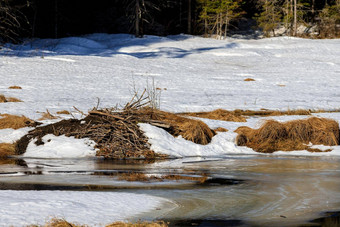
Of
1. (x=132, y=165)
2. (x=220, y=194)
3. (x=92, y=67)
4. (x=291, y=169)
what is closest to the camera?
(x=220, y=194)

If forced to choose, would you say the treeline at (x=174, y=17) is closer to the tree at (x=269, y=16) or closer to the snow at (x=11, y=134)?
the tree at (x=269, y=16)

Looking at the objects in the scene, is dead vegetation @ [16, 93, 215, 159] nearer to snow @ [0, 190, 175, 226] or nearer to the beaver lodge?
the beaver lodge

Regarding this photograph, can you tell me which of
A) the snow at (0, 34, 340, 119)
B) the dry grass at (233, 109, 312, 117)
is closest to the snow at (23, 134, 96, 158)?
the snow at (0, 34, 340, 119)

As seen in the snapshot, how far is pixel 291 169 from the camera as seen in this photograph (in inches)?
408

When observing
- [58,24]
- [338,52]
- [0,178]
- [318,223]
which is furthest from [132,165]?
[58,24]

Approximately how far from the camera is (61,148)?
1273 cm

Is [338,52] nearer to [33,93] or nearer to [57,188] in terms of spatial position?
[33,93]

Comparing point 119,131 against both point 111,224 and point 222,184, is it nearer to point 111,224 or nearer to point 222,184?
point 222,184

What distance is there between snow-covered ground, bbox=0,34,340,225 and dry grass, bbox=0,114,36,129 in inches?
11.4

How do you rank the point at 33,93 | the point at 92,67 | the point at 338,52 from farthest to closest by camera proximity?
the point at 338,52 < the point at 92,67 < the point at 33,93

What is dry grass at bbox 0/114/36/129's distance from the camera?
46.4 feet

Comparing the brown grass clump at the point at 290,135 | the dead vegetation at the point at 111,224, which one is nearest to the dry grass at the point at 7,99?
the brown grass clump at the point at 290,135

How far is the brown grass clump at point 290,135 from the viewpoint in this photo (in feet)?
45.3

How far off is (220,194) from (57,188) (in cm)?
234
